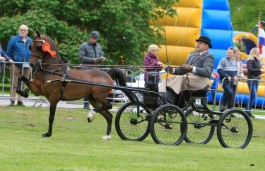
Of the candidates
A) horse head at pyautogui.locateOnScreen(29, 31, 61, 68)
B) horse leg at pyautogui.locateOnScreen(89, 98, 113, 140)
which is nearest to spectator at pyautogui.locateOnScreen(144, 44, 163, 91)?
horse leg at pyautogui.locateOnScreen(89, 98, 113, 140)

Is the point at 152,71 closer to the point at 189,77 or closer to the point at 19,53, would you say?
the point at 189,77

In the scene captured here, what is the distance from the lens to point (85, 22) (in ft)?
112

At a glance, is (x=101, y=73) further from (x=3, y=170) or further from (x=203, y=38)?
(x=3, y=170)

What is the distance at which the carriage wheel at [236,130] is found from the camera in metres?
16.2

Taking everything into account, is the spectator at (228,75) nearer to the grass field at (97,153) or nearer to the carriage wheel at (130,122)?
the grass field at (97,153)

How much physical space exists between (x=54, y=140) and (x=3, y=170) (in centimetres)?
461

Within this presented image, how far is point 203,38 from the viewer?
1644 centimetres

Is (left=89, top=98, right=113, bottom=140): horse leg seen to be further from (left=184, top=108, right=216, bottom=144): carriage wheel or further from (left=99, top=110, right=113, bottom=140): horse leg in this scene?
(left=184, top=108, right=216, bottom=144): carriage wheel

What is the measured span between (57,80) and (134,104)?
145cm

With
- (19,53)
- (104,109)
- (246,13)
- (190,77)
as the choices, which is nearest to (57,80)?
(104,109)

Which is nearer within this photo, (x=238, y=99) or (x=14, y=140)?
(x=14, y=140)

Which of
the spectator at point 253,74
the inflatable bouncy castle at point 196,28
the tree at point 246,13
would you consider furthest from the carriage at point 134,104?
the tree at point 246,13

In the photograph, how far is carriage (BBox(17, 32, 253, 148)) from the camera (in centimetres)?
1593

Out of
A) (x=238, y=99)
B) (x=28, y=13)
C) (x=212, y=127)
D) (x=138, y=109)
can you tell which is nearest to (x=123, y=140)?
(x=138, y=109)
